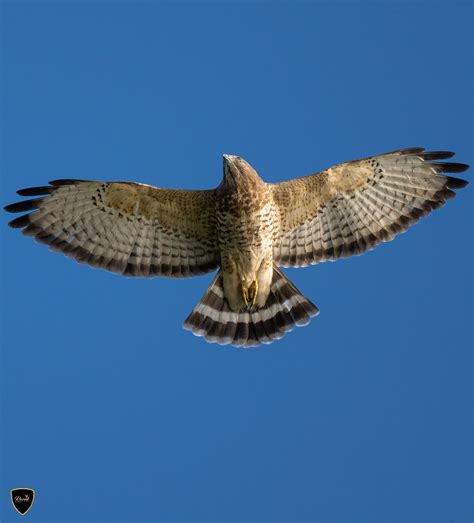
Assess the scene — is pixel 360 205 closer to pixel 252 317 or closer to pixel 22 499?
pixel 252 317

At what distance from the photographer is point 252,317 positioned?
10188mm

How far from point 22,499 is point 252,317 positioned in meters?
3.16

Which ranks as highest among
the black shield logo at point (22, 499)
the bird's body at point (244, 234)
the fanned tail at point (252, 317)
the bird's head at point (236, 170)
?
the bird's head at point (236, 170)

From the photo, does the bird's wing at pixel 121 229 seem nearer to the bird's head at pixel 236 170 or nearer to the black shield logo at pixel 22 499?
the bird's head at pixel 236 170

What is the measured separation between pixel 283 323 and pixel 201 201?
156 centimetres

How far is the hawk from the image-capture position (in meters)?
9.84

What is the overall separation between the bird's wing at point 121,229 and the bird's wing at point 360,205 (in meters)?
0.83

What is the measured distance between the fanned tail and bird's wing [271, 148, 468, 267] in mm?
342

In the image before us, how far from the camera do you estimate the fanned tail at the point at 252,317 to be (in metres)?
10.1

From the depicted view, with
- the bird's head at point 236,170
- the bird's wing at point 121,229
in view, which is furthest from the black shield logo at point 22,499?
the bird's head at point 236,170

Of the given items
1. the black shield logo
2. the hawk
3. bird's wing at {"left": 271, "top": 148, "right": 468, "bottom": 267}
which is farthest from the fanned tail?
the black shield logo

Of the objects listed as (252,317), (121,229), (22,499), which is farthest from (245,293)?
(22,499)

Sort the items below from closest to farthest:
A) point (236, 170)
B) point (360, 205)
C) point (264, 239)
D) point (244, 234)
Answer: point (236, 170)
point (244, 234)
point (264, 239)
point (360, 205)

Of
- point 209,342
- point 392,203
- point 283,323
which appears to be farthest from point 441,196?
point 209,342
